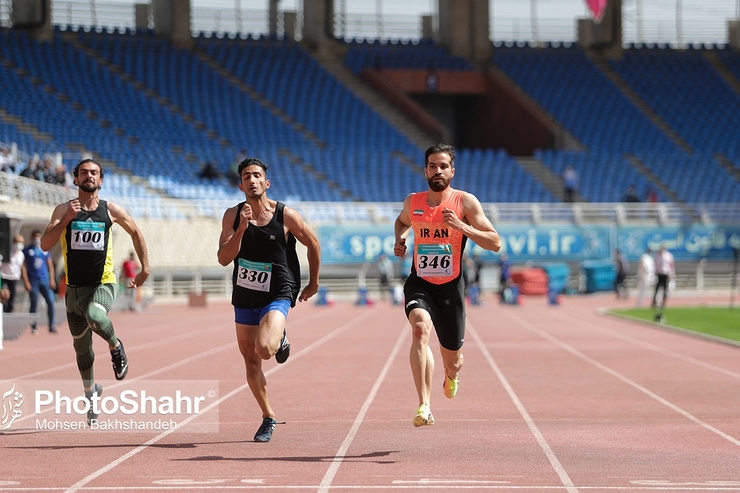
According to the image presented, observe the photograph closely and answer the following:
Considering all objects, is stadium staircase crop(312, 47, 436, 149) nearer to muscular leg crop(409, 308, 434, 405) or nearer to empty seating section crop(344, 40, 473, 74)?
empty seating section crop(344, 40, 473, 74)

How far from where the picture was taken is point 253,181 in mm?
8656

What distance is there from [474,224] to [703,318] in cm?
1915

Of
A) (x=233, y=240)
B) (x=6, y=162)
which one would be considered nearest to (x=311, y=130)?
(x=6, y=162)

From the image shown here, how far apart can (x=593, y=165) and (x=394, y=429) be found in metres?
40.5

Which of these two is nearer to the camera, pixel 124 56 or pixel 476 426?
pixel 476 426

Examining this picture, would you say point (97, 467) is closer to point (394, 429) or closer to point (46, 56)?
point (394, 429)

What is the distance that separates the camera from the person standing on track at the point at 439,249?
876cm

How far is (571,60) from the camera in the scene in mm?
56812

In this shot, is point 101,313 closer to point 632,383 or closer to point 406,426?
point 406,426

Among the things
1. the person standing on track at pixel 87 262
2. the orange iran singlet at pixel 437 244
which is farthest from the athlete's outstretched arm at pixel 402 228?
the person standing on track at pixel 87 262

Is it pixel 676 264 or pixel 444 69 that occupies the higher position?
pixel 444 69

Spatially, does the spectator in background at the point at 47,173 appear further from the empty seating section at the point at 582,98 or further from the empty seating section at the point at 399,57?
the empty seating section at the point at 582,98

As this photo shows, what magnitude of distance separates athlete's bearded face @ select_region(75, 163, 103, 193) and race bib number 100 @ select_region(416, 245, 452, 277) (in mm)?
2783

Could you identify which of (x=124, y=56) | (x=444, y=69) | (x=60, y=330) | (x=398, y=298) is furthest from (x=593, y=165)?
(x=60, y=330)
